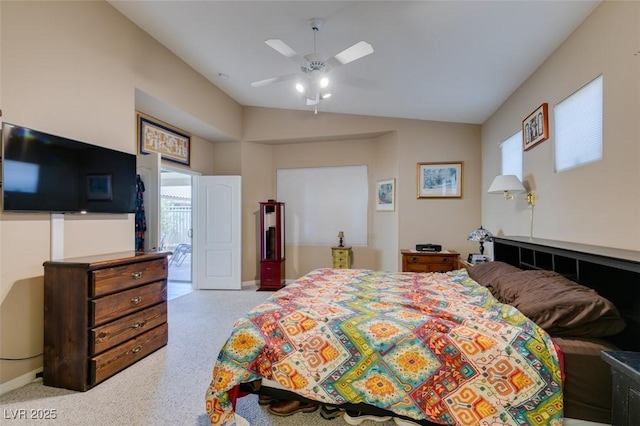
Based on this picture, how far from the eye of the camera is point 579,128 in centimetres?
213

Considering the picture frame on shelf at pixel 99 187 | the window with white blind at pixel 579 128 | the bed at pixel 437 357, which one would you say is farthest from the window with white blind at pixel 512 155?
the picture frame on shelf at pixel 99 187

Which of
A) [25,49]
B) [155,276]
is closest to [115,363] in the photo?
[155,276]

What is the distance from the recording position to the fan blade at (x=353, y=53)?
219cm

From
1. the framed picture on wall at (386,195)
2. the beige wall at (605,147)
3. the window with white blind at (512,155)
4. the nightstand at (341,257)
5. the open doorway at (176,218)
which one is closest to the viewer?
the beige wall at (605,147)

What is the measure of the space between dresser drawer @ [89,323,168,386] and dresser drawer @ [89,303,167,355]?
0.05m

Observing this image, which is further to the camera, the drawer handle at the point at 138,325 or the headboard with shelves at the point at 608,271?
the drawer handle at the point at 138,325

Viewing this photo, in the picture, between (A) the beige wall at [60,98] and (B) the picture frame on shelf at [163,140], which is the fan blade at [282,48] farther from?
(B) the picture frame on shelf at [163,140]

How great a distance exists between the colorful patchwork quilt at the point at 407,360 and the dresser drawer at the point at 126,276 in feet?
4.17

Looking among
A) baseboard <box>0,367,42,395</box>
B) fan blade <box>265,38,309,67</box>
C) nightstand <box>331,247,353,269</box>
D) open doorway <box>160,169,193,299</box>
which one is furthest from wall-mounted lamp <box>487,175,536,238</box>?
open doorway <box>160,169,193,299</box>

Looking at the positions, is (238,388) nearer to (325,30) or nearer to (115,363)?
(115,363)

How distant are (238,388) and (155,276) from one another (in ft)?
5.24

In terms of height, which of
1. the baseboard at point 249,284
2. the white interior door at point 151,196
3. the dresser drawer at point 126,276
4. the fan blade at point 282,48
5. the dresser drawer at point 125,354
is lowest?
the baseboard at point 249,284

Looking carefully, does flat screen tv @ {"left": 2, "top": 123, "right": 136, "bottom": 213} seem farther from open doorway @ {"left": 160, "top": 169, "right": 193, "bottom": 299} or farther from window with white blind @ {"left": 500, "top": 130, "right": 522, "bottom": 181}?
open doorway @ {"left": 160, "top": 169, "right": 193, "bottom": 299}

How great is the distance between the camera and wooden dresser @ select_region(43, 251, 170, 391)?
211cm
